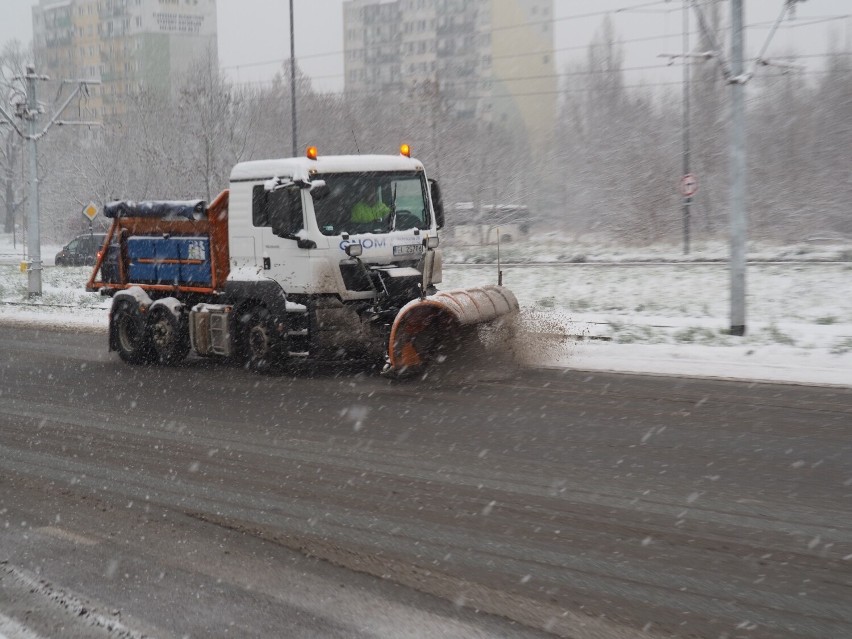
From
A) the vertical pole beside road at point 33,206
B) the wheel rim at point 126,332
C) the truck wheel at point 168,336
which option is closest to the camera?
the truck wheel at point 168,336

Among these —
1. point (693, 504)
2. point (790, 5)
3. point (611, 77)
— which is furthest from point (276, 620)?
point (611, 77)

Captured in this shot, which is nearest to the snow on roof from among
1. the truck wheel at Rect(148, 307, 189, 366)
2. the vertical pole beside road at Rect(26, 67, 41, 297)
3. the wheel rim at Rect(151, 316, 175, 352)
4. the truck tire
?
the truck tire

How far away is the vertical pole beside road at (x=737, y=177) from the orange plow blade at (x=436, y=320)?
4133 millimetres

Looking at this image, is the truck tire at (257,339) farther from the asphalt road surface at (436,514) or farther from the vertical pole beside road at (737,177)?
the vertical pole beside road at (737,177)

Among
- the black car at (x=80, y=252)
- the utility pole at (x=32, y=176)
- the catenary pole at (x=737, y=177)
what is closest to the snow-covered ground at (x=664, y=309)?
the catenary pole at (x=737, y=177)

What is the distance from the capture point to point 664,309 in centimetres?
1892

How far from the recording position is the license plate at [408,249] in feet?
41.0

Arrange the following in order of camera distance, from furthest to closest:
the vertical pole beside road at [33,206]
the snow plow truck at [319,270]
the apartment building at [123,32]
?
the apartment building at [123,32], the vertical pole beside road at [33,206], the snow plow truck at [319,270]

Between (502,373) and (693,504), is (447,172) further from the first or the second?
(693,504)

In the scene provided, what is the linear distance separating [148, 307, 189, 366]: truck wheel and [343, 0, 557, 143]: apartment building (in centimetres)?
8939

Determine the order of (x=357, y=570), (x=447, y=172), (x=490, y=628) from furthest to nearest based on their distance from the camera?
(x=447, y=172)
(x=357, y=570)
(x=490, y=628)

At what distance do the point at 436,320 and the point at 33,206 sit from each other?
1953cm

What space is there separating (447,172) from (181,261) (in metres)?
35.8

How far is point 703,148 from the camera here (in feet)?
147
